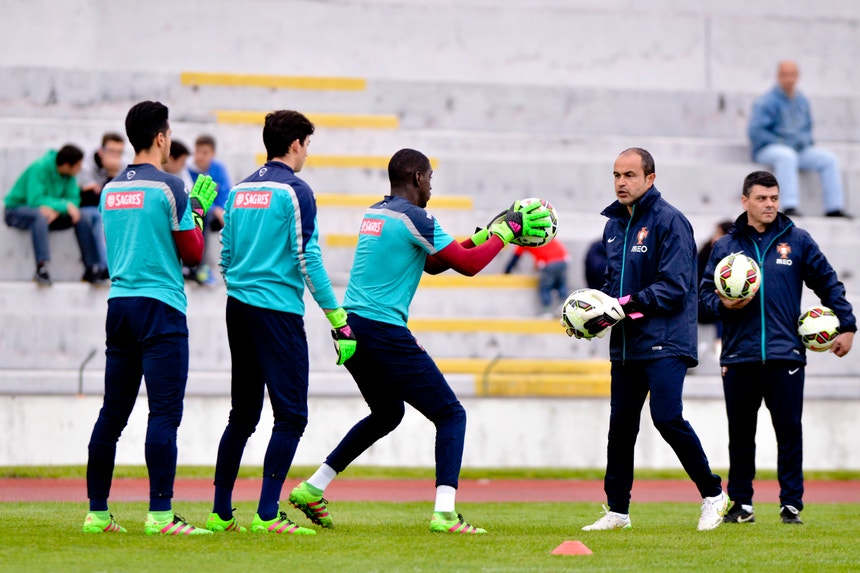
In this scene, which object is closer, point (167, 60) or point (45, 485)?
point (45, 485)

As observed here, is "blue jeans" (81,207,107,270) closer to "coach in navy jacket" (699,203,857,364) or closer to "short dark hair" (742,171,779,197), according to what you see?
"coach in navy jacket" (699,203,857,364)

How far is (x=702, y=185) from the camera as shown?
63.5ft

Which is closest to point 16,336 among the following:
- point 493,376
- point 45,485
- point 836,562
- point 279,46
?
point 45,485

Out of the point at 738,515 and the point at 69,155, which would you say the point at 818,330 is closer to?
the point at 738,515

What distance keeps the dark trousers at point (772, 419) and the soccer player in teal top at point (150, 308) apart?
11.7 ft

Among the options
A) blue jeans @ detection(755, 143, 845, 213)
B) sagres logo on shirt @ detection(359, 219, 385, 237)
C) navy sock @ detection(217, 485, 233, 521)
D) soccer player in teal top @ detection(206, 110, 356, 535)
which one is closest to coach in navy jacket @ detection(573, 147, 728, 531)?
sagres logo on shirt @ detection(359, 219, 385, 237)

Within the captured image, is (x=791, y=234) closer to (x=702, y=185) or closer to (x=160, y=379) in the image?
(x=160, y=379)

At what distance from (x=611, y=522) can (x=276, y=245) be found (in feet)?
8.69

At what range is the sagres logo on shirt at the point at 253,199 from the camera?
8000 mm

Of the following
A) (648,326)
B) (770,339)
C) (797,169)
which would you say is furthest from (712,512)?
(797,169)

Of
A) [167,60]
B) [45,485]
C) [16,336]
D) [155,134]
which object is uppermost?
[167,60]

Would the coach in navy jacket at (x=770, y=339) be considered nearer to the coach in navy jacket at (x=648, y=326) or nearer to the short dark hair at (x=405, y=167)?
the coach in navy jacket at (x=648, y=326)

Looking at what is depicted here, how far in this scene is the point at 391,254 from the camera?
838 cm

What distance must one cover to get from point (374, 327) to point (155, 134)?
1.61 metres
